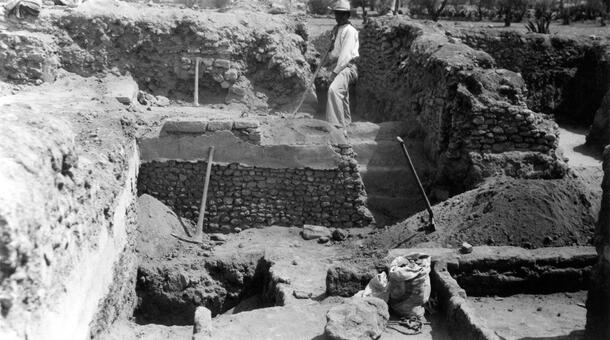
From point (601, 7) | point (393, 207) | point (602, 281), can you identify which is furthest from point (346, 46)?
point (601, 7)

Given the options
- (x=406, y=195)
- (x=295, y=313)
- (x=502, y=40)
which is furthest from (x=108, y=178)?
(x=502, y=40)

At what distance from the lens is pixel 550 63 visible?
14.1 m

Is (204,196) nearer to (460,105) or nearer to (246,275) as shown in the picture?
(246,275)

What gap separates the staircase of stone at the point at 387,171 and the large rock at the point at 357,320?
3.83m

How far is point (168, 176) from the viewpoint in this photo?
29.4ft

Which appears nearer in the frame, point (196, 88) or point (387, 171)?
point (387, 171)

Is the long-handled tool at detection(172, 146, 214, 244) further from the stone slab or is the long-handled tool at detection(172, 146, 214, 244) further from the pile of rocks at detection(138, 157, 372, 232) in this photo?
the stone slab

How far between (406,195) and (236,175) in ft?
8.43

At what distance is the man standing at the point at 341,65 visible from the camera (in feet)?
34.3

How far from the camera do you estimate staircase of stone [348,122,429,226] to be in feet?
31.4

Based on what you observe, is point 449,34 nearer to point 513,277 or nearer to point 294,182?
point 294,182

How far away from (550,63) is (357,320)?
10.6m

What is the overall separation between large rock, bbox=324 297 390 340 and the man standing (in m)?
5.16

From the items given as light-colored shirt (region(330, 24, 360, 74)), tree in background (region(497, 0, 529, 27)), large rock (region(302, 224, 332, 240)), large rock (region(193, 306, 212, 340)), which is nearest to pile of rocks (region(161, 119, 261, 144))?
large rock (region(302, 224, 332, 240))
